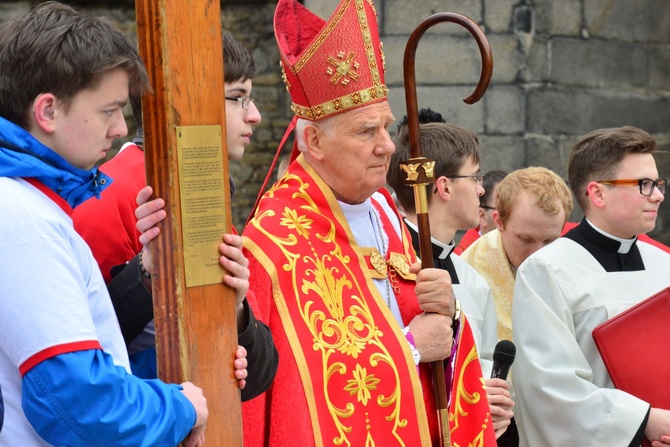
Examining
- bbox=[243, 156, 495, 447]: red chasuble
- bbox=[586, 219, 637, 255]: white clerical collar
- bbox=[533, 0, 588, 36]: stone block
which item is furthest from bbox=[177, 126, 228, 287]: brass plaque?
bbox=[533, 0, 588, 36]: stone block

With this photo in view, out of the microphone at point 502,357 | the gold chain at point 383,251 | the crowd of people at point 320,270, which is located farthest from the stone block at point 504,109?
the gold chain at point 383,251

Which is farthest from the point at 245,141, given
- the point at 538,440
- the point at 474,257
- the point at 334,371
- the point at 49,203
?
the point at 474,257

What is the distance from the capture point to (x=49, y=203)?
2.37m

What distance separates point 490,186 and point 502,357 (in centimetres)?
303

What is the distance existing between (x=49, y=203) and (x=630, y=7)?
26.7 feet

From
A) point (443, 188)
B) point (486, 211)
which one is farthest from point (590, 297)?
point (486, 211)

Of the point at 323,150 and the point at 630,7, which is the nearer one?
the point at 323,150

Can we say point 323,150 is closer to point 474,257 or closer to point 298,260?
point 298,260

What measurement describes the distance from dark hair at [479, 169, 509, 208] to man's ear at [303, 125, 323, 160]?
3.18 meters

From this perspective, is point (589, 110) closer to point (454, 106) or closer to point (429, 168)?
point (454, 106)

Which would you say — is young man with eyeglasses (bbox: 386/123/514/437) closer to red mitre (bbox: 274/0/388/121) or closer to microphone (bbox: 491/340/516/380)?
microphone (bbox: 491/340/516/380)

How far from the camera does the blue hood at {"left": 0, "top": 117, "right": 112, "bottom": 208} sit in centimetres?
234

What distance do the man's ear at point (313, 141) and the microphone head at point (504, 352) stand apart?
948 millimetres

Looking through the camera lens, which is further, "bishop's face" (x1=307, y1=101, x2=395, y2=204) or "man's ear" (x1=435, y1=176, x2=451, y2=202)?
"man's ear" (x1=435, y1=176, x2=451, y2=202)
